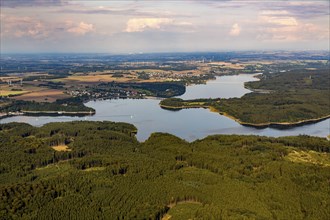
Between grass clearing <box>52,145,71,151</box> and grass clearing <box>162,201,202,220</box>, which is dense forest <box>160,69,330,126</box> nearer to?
grass clearing <box>52,145,71,151</box>

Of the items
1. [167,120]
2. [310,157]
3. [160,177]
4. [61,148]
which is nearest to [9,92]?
[167,120]

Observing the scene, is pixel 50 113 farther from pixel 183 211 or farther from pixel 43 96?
pixel 183 211

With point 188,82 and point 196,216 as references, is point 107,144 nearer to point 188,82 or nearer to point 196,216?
point 196,216

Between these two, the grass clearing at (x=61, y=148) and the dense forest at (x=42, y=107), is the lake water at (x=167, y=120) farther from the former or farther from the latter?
the grass clearing at (x=61, y=148)

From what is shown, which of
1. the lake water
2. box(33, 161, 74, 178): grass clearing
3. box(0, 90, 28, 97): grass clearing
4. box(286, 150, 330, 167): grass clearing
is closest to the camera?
box(33, 161, 74, 178): grass clearing

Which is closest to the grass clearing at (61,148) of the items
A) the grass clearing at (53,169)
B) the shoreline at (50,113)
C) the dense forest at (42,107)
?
the grass clearing at (53,169)

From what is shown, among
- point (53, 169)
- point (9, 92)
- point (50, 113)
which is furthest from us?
point (9, 92)

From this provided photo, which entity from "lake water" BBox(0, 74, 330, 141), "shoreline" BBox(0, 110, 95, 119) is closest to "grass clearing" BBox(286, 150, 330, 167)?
"lake water" BBox(0, 74, 330, 141)

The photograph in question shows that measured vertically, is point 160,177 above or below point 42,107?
below
